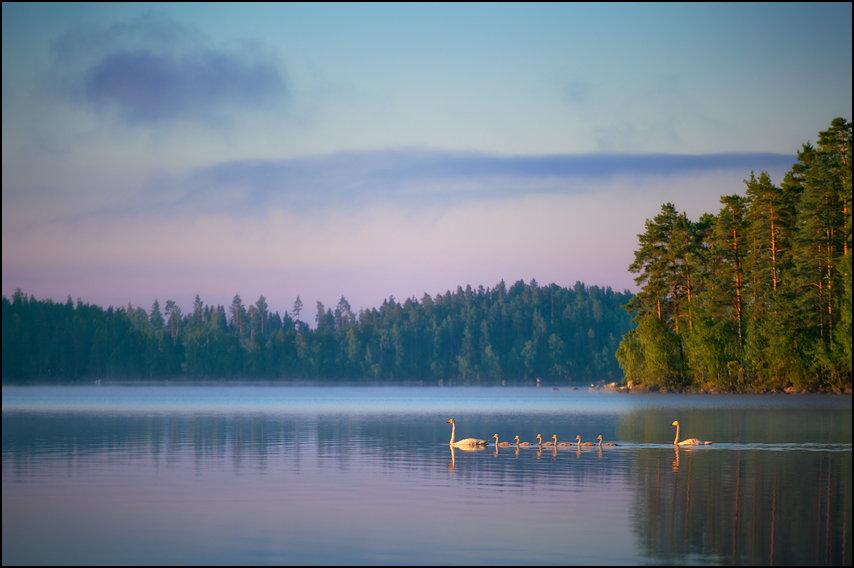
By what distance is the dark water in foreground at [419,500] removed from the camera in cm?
1551

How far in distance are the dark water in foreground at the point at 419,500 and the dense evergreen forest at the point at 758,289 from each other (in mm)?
34634

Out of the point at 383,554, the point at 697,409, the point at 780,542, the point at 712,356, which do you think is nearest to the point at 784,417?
the point at 697,409

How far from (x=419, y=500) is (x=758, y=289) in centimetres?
6662

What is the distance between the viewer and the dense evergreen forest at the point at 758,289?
2744 inches

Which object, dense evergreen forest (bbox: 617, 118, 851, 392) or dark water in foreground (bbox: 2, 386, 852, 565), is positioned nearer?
dark water in foreground (bbox: 2, 386, 852, 565)

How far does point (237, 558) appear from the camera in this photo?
14984mm

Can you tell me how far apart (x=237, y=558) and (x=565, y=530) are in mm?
6780

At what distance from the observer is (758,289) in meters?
79.3

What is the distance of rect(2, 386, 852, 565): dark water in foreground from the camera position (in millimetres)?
15508

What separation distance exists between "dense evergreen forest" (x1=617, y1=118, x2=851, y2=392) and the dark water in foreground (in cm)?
3463

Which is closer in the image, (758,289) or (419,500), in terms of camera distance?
(419,500)

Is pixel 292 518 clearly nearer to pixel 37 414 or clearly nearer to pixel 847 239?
pixel 37 414

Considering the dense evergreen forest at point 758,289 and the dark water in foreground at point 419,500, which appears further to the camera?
the dense evergreen forest at point 758,289

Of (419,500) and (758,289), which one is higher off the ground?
(758,289)
